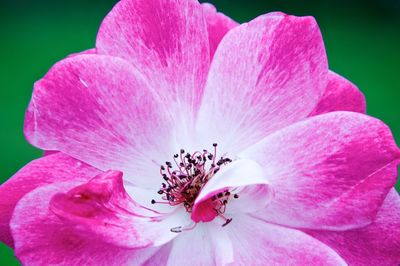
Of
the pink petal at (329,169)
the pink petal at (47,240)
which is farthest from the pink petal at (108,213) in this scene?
the pink petal at (329,169)

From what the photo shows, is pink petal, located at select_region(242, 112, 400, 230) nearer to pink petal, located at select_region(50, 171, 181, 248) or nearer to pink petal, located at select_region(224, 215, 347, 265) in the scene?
pink petal, located at select_region(224, 215, 347, 265)

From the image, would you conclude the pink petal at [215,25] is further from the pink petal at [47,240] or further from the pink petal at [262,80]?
the pink petal at [47,240]

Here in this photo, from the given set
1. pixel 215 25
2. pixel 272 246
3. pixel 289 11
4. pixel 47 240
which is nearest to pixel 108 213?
pixel 47 240

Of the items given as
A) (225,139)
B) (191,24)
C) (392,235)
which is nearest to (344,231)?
(392,235)

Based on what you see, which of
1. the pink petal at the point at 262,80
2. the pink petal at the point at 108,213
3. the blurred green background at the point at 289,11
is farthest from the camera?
the blurred green background at the point at 289,11

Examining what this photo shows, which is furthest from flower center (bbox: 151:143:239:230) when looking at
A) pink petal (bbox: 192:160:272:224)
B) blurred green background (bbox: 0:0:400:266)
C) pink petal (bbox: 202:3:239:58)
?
blurred green background (bbox: 0:0:400:266)

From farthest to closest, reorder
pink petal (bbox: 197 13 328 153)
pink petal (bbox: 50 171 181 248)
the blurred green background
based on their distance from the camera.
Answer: the blurred green background
pink petal (bbox: 197 13 328 153)
pink petal (bbox: 50 171 181 248)

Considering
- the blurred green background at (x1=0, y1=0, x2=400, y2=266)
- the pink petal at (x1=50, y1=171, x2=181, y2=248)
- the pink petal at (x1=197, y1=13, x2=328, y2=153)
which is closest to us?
the pink petal at (x1=50, y1=171, x2=181, y2=248)
